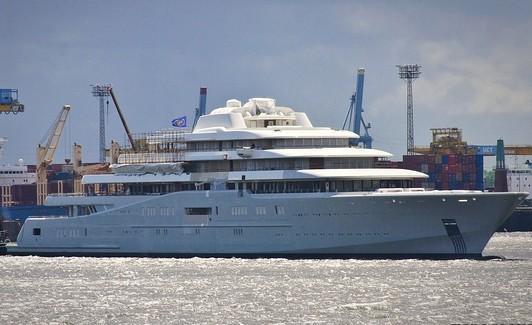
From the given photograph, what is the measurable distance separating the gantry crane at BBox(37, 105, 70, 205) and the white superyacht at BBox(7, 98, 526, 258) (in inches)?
1268

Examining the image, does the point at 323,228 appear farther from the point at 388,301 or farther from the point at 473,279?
the point at 388,301

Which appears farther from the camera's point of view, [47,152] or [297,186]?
[47,152]

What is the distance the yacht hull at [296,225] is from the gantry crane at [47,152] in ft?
115

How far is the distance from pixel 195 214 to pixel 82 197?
26.9 ft

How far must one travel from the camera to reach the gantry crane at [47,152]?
4606 inches

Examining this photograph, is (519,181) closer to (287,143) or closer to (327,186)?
(287,143)

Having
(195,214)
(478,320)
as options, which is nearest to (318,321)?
(478,320)

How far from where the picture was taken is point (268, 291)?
202ft

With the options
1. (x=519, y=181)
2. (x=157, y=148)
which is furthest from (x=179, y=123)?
(x=519, y=181)

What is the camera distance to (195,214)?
77250mm

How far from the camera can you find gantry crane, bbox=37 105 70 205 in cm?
11700

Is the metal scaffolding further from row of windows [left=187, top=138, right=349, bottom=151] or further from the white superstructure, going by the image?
the white superstructure

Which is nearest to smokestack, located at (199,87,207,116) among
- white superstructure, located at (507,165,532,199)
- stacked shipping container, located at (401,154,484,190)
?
stacked shipping container, located at (401,154,484,190)

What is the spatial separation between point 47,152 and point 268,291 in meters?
61.0
